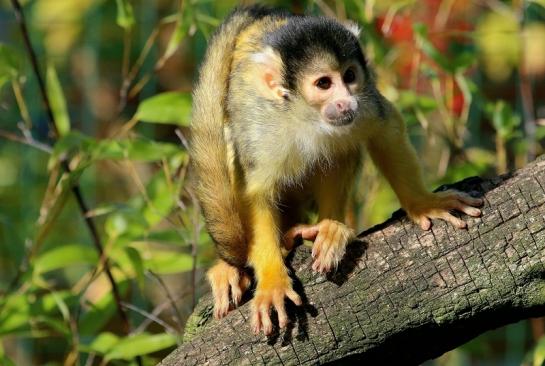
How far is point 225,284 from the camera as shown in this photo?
290cm

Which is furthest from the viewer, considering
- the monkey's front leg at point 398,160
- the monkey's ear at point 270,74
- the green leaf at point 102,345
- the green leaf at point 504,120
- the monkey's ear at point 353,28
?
the green leaf at point 504,120

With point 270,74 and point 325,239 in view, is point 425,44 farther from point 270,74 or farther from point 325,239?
point 325,239

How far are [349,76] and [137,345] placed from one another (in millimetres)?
1187

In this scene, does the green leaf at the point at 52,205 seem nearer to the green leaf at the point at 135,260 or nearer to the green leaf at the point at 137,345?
the green leaf at the point at 135,260

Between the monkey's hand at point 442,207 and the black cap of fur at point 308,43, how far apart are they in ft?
1.78

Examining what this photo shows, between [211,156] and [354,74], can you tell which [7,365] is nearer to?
[211,156]

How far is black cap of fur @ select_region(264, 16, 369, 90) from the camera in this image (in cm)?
295

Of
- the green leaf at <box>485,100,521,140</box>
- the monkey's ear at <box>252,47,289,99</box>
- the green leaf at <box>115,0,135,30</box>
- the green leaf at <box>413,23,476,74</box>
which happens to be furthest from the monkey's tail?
the green leaf at <box>485,100,521,140</box>

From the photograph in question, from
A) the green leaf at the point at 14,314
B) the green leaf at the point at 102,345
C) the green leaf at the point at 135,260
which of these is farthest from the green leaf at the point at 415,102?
the green leaf at the point at 14,314

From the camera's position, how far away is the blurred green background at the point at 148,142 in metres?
3.29

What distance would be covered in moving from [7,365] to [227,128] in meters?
1.13

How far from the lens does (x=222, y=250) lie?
9.38 ft

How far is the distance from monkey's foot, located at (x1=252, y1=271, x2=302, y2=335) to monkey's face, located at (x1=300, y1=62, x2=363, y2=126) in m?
0.55

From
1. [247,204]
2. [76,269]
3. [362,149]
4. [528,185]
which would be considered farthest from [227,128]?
[76,269]
